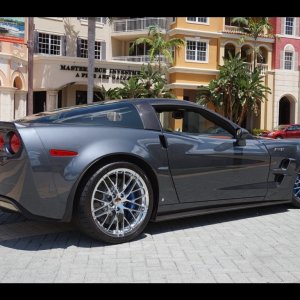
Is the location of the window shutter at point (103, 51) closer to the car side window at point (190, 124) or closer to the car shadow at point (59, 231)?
the car shadow at point (59, 231)

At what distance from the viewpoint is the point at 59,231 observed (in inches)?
198

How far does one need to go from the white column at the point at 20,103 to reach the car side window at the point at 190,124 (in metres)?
23.6

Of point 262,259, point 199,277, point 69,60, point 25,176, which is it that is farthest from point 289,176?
point 69,60

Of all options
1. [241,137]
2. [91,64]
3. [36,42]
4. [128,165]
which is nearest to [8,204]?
[128,165]

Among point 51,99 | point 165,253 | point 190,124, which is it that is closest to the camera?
point 165,253

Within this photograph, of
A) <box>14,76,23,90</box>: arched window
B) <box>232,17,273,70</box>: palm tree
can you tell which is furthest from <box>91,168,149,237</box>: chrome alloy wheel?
<box>232,17,273,70</box>: palm tree

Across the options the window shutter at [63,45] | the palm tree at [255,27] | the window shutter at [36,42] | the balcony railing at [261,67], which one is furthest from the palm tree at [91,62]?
the balcony railing at [261,67]

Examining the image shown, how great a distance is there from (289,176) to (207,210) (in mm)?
1505

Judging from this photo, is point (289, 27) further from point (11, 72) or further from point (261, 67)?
point (11, 72)

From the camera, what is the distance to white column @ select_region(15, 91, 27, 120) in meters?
27.6

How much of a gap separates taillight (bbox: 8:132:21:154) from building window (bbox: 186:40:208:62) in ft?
94.1

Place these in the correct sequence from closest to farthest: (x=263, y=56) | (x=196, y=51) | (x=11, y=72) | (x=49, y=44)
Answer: (x=11, y=72) < (x=49, y=44) < (x=196, y=51) < (x=263, y=56)

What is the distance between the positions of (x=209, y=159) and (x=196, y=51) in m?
28.1

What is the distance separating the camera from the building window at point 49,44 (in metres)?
30.3
